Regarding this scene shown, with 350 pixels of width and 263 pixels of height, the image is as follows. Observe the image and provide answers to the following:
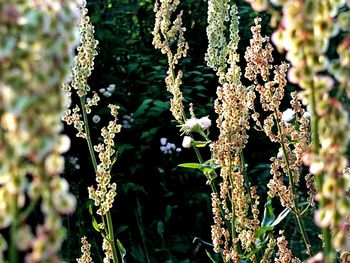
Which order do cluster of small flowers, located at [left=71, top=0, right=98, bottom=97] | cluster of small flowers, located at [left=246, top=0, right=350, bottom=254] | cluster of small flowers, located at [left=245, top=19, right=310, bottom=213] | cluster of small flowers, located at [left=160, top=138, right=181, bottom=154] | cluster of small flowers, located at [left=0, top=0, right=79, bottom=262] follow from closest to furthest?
cluster of small flowers, located at [left=0, top=0, right=79, bottom=262], cluster of small flowers, located at [left=246, top=0, right=350, bottom=254], cluster of small flowers, located at [left=245, top=19, right=310, bottom=213], cluster of small flowers, located at [left=71, top=0, right=98, bottom=97], cluster of small flowers, located at [left=160, top=138, right=181, bottom=154]

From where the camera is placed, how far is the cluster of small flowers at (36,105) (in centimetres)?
73

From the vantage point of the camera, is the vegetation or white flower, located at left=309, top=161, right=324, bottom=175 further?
white flower, located at left=309, top=161, right=324, bottom=175

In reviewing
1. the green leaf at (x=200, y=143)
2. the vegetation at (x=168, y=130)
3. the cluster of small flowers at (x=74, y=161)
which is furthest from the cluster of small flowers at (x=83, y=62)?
the cluster of small flowers at (x=74, y=161)

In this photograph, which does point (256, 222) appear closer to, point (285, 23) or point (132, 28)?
point (285, 23)

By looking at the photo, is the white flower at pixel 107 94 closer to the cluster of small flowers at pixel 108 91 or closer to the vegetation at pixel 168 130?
the cluster of small flowers at pixel 108 91

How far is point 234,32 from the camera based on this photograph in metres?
2.78

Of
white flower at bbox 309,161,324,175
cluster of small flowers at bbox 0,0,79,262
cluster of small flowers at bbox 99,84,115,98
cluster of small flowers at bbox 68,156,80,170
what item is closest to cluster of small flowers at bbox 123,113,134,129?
cluster of small flowers at bbox 99,84,115,98

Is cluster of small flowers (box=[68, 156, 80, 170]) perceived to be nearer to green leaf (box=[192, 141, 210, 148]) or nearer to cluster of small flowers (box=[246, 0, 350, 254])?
green leaf (box=[192, 141, 210, 148])

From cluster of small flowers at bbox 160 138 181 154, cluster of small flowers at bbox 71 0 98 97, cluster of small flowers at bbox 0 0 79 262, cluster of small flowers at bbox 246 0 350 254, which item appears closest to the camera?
cluster of small flowers at bbox 0 0 79 262

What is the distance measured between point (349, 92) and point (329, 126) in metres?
0.06

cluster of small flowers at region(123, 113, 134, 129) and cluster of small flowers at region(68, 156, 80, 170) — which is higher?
cluster of small flowers at region(123, 113, 134, 129)

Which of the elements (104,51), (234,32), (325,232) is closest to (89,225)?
(104,51)

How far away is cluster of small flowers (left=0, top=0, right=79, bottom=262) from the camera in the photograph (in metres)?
0.73

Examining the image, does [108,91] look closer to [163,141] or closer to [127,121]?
[127,121]
